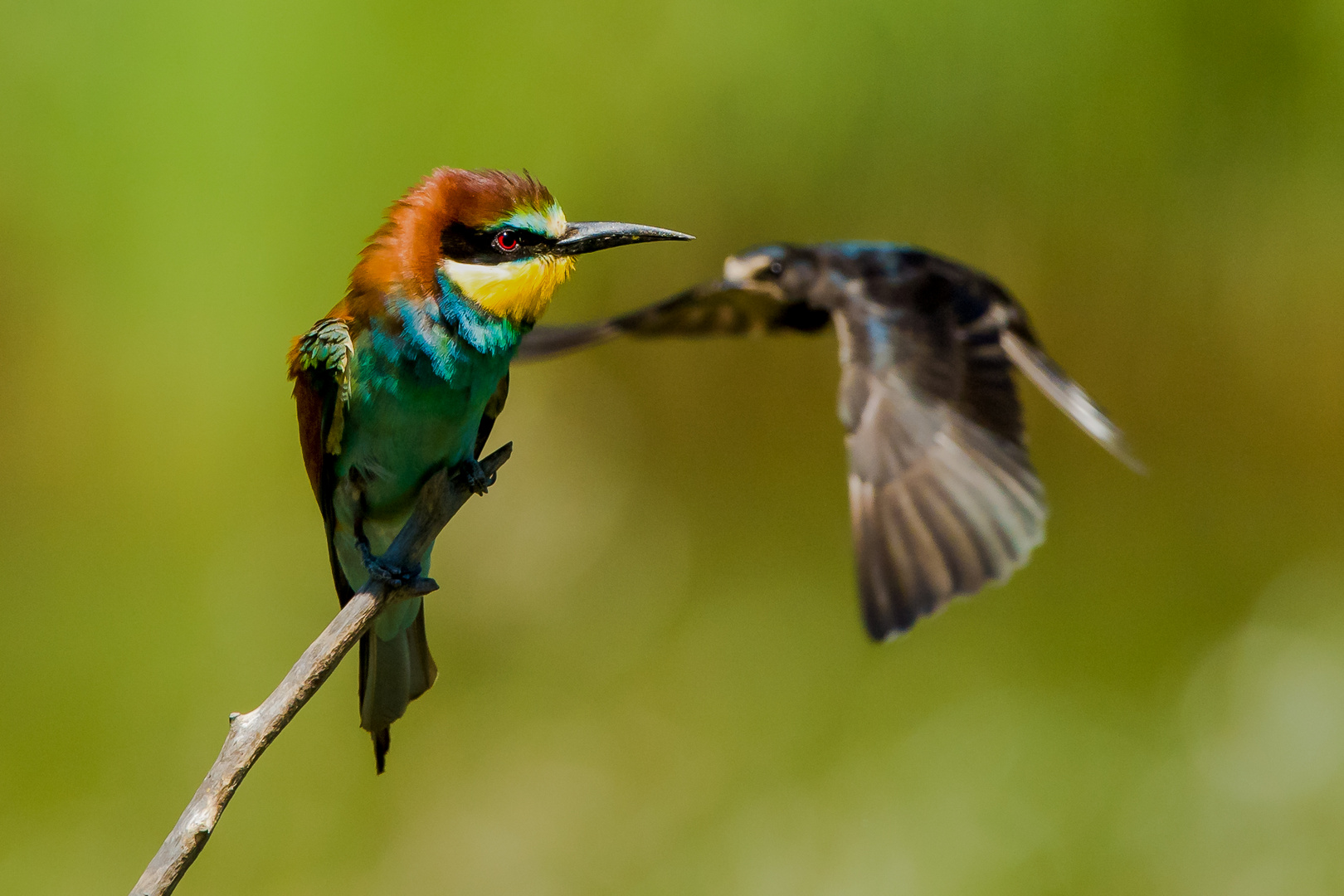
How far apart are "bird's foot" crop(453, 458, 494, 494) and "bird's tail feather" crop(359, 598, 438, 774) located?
171 millimetres

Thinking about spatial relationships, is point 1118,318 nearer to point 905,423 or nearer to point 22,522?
point 905,423

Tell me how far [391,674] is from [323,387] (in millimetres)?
386

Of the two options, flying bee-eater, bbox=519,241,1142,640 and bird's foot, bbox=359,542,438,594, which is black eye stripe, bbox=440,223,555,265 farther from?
flying bee-eater, bbox=519,241,1142,640

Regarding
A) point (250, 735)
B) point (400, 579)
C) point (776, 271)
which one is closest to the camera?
point (250, 735)

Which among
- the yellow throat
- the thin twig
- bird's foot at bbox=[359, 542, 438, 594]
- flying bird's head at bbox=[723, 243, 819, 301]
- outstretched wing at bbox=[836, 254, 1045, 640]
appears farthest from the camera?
flying bird's head at bbox=[723, 243, 819, 301]

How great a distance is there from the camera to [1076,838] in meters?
2.80

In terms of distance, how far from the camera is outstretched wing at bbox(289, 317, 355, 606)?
1.75 meters

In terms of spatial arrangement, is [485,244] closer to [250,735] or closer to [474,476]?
[474,476]

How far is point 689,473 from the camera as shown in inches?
156

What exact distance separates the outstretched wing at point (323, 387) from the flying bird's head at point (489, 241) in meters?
0.10

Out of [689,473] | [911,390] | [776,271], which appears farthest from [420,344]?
[689,473]

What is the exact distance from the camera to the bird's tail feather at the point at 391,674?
5.71 ft

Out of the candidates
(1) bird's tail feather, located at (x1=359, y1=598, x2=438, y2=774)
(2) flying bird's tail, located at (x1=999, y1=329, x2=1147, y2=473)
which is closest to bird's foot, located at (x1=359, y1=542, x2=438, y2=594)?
(1) bird's tail feather, located at (x1=359, y1=598, x2=438, y2=774)

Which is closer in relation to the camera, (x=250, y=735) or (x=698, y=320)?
(x=250, y=735)
